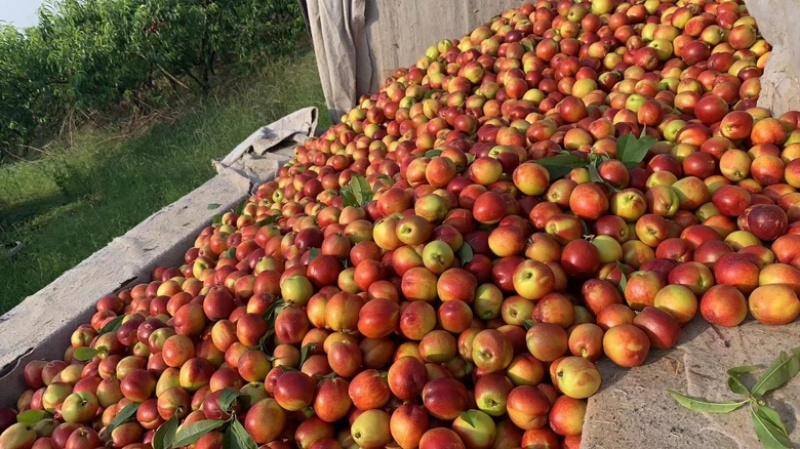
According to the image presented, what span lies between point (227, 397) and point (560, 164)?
5.09 ft

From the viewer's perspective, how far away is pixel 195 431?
1802 millimetres

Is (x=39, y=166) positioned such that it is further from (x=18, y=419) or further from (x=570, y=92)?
(x=570, y=92)

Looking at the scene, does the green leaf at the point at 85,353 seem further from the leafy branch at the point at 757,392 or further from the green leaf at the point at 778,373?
the green leaf at the point at 778,373

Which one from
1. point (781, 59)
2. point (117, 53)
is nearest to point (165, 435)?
point (781, 59)

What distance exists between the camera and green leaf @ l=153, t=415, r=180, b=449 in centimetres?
192

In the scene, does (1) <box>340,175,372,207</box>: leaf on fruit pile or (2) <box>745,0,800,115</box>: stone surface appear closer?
(2) <box>745,0,800,115</box>: stone surface

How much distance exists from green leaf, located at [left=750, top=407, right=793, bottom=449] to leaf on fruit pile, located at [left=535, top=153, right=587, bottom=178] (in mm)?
1170

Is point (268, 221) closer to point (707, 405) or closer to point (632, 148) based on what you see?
point (632, 148)

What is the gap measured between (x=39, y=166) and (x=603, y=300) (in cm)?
944

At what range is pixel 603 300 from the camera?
6.02 ft

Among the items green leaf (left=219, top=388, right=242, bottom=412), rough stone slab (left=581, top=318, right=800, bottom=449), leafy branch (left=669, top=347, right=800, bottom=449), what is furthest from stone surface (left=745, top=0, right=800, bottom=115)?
green leaf (left=219, top=388, right=242, bottom=412)

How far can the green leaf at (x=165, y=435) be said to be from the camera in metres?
1.92

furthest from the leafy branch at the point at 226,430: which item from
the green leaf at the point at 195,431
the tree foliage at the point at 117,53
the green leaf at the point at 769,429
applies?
the tree foliage at the point at 117,53

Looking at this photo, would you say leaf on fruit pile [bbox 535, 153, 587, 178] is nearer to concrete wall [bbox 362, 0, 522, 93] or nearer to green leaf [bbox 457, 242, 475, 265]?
green leaf [bbox 457, 242, 475, 265]
